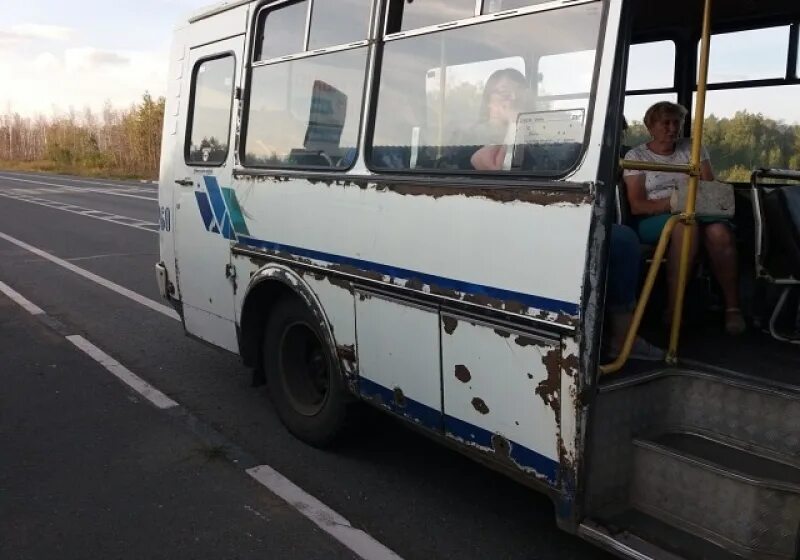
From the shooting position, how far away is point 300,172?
14.0 feet

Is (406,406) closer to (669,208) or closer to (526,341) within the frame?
(526,341)

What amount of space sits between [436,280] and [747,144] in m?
2.58

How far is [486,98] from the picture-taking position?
3258 millimetres

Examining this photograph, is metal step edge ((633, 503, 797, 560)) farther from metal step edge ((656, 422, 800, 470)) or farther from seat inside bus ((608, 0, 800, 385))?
seat inside bus ((608, 0, 800, 385))

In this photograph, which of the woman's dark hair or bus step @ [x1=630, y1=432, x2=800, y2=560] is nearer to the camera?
bus step @ [x1=630, y1=432, x2=800, y2=560]

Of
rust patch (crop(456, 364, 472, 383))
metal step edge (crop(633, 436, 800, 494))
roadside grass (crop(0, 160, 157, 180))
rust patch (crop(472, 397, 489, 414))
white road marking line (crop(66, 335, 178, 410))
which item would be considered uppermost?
roadside grass (crop(0, 160, 157, 180))

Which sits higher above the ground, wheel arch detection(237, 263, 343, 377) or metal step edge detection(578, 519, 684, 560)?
wheel arch detection(237, 263, 343, 377)

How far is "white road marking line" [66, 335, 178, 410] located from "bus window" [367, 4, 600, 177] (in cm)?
282

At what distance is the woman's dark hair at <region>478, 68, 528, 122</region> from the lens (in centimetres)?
312

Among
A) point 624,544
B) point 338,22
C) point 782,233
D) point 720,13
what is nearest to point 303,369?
point 338,22

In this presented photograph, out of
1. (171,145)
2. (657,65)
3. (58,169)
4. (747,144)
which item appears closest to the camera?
(747,144)

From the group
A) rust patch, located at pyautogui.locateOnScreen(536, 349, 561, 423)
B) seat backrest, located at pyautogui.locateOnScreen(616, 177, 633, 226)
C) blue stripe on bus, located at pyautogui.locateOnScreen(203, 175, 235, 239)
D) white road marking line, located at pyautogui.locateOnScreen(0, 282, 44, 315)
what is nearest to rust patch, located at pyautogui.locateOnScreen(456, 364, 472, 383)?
rust patch, located at pyautogui.locateOnScreen(536, 349, 561, 423)

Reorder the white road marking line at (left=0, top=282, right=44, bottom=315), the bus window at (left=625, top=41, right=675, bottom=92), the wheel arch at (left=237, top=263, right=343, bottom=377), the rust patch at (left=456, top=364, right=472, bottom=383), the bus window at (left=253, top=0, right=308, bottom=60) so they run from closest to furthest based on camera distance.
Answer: the rust patch at (left=456, top=364, right=472, bottom=383) → the wheel arch at (left=237, top=263, right=343, bottom=377) → the bus window at (left=253, top=0, right=308, bottom=60) → the bus window at (left=625, top=41, right=675, bottom=92) → the white road marking line at (left=0, top=282, right=44, bottom=315)

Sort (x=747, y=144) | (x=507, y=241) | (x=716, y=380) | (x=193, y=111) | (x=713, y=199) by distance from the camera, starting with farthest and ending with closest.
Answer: (x=193, y=111) < (x=747, y=144) < (x=713, y=199) < (x=716, y=380) < (x=507, y=241)
